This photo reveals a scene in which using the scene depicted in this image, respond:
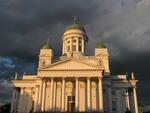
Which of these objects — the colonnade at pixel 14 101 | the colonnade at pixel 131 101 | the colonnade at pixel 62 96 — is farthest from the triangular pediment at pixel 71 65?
the colonnade at pixel 14 101

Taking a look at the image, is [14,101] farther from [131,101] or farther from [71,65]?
[131,101]

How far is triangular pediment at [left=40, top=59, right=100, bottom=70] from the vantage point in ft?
144

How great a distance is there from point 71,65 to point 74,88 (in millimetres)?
5064

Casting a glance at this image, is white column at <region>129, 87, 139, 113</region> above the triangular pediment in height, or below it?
below

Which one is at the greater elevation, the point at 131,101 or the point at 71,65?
the point at 71,65

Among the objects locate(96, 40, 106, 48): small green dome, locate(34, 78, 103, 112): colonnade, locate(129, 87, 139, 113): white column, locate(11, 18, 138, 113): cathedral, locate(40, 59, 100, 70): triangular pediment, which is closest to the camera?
locate(34, 78, 103, 112): colonnade

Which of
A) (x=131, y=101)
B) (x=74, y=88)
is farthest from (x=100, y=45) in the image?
(x=131, y=101)

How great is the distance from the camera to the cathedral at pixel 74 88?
4278cm

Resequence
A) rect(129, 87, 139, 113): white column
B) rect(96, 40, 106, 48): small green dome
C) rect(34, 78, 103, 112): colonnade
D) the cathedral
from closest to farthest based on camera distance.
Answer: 1. rect(34, 78, 103, 112): colonnade
2. the cathedral
3. rect(129, 87, 139, 113): white column
4. rect(96, 40, 106, 48): small green dome

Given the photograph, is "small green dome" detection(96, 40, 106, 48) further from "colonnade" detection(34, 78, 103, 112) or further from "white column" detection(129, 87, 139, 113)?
"colonnade" detection(34, 78, 103, 112)

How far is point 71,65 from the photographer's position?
44562 millimetres

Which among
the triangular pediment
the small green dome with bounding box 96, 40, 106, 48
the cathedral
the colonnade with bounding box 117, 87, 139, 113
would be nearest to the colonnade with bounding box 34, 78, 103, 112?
the cathedral

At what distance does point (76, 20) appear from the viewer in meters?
64.1

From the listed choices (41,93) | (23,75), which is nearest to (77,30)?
(23,75)
